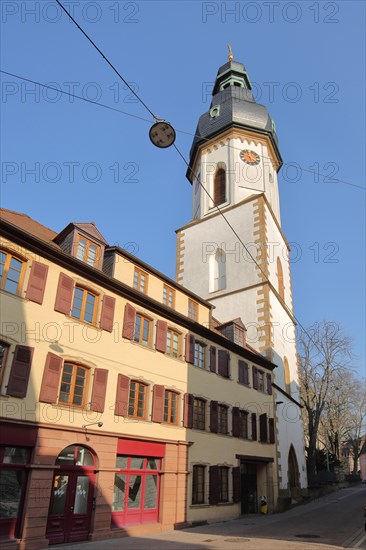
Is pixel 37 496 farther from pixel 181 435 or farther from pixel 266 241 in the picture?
pixel 266 241

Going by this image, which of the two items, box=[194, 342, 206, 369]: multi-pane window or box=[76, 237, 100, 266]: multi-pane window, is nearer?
box=[76, 237, 100, 266]: multi-pane window

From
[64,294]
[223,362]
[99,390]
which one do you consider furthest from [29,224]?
[223,362]

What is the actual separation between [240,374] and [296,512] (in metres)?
7.54

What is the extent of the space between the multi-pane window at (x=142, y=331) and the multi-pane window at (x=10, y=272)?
5.09 metres

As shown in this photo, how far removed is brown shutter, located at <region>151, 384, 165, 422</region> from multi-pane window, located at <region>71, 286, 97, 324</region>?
3810 millimetres

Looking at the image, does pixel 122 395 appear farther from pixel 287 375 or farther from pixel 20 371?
pixel 287 375

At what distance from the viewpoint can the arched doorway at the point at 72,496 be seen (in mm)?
12727

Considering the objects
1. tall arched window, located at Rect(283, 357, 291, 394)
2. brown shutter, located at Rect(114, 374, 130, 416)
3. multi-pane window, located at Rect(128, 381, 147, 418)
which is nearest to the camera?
brown shutter, located at Rect(114, 374, 130, 416)

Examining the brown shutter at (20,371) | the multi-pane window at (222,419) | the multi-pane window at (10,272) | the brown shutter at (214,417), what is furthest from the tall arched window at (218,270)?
the brown shutter at (20,371)

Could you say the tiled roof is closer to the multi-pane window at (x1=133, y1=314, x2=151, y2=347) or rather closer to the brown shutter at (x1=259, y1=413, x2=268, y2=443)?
the multi-pane window at (x1=133, y1=314, x2=151, y2=347)

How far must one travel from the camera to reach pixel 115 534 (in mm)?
14062

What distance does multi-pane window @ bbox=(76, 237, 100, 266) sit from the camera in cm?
1605

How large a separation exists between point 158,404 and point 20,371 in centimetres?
606

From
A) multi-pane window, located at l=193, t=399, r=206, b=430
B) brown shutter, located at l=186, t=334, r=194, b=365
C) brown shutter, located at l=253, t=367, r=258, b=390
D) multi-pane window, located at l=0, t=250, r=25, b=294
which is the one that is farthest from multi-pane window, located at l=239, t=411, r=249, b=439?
multi-pane window, located at l=0, t=250, r=25, b=294
